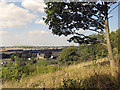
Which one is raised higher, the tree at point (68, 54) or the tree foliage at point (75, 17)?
the tree foliage at point (75, 17)

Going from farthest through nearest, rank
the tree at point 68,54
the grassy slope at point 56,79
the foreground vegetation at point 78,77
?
1. the tree at point 68,54
2. the grassy slope at point 56,79
3. the foreground vegetation at point 78,77

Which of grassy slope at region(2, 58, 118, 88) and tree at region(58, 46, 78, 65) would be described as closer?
grassy slope at region(2, 58, 118, 88)

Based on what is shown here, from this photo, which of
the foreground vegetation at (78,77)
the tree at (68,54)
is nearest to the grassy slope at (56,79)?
the foreground vegetation at (78,77)

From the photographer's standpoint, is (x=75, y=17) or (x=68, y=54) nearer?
(x=75, y=17)

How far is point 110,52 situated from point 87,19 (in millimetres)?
1687

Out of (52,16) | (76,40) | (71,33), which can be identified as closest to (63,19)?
(52,16)

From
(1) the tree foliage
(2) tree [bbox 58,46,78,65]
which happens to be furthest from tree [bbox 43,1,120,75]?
(2) tree [bbox 58,46,78,65]

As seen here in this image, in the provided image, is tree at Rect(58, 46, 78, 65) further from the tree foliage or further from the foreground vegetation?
the tree foliage

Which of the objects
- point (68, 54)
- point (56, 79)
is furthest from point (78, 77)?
point (68, 54)

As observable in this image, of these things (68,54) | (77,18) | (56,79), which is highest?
(77,18)

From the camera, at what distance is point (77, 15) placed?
13.8 feet

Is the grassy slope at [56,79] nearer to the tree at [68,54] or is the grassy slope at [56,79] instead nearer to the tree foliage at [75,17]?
the tree foliage at [75,17]

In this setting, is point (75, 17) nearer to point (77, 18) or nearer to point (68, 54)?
A: point (77, 18)

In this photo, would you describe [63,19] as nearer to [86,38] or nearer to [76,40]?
[76,40]
